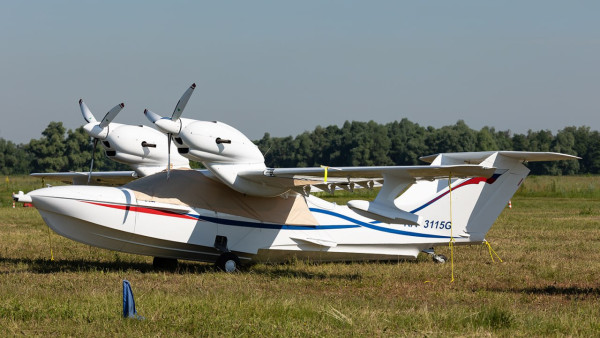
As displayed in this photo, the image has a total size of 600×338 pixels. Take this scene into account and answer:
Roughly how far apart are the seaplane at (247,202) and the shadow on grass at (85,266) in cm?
35

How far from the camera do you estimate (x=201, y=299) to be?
9.88 meters

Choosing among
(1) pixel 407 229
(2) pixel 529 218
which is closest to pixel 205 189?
(1) pixel 407 229

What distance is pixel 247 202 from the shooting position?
1409 cm

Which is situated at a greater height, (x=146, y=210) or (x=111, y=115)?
(x=111, y=115)

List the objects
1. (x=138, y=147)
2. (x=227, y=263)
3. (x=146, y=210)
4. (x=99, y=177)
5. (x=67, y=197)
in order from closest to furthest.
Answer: (x=67, y=197), (x=146, y=210), (x=227, y=263), (x=138, y=147), (x=99, y=177)

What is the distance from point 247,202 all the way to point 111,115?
9.92 ft

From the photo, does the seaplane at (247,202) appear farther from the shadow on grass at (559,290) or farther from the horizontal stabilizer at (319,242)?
the shadow on grass at (559,290)

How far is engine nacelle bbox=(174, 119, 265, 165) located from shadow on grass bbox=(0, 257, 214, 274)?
238 cm

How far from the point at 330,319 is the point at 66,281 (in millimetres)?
5176

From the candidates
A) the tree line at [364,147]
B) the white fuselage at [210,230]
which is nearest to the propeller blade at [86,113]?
the white fuselage at [210,230]

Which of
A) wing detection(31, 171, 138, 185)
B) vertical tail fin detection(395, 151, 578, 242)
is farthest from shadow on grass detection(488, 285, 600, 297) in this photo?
wing detection(31, 171, 138, 185)

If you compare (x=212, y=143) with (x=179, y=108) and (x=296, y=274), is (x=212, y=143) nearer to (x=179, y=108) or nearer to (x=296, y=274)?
(x=179, y=108)

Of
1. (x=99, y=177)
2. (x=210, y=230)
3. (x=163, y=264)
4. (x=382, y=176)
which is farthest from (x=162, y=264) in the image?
(x=382, y=176)

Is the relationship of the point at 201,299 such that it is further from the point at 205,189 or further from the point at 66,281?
the point at 205,189
